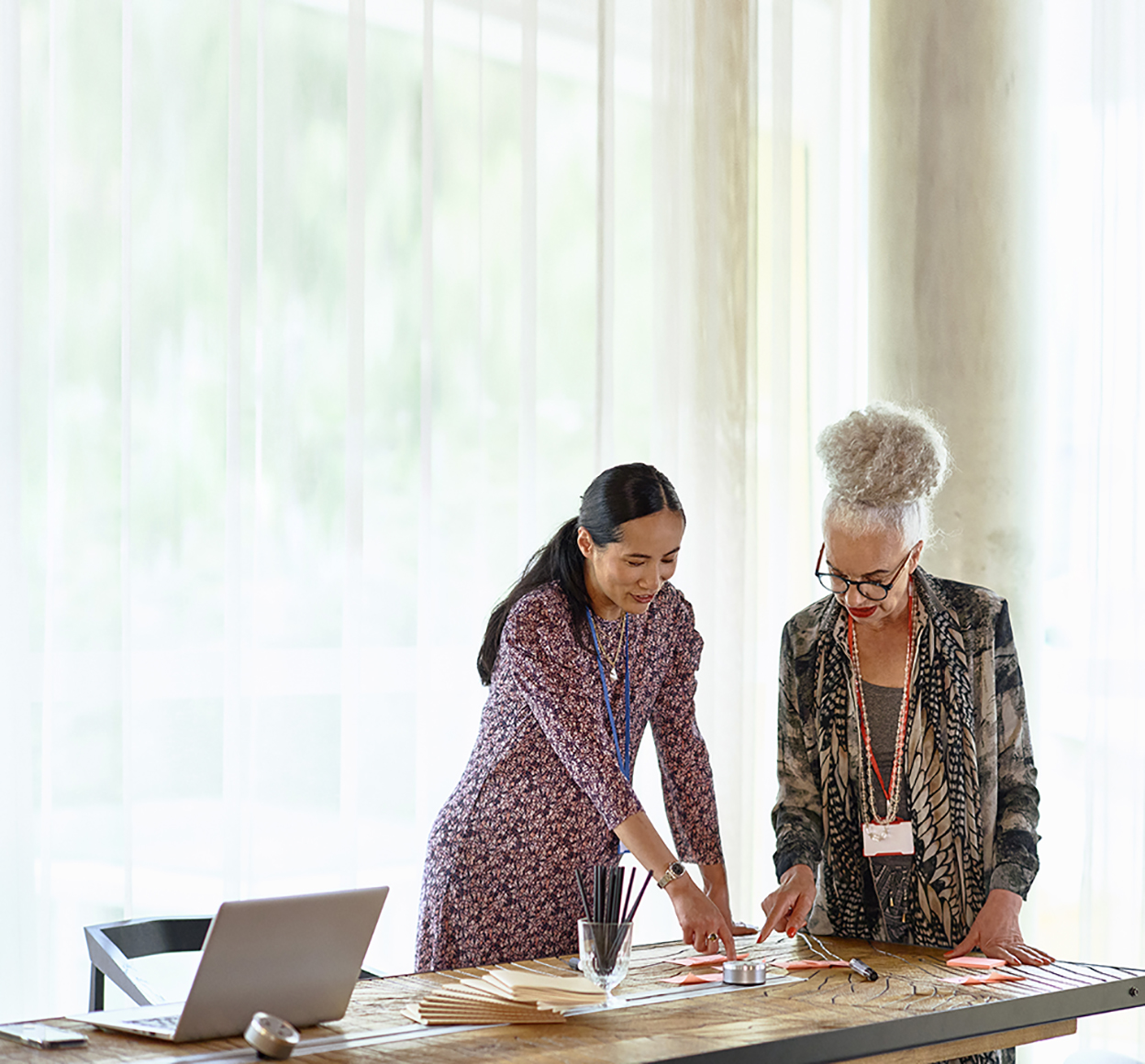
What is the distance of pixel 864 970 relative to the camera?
1980 millimetres

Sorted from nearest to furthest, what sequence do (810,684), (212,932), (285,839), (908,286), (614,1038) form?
(212,932)
(614,1038)
(810,684)
(285,839)
(908,286)

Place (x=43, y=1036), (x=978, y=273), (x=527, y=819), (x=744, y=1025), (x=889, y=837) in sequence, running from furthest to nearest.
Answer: (x=978, y=273) → (x=527, y=819) → (x=889, y=837) → (x=744, y=1025) → (x=43, y=1036)

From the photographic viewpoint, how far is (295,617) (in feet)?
10.1

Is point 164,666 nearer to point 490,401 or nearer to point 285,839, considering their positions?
point 285,839

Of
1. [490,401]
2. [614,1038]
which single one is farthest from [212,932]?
[490,401]

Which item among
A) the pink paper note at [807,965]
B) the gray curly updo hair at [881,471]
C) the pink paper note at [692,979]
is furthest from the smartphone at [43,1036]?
the gray curly updo hair at [881,471]

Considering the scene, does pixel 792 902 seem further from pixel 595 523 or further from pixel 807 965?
pixel 595 523

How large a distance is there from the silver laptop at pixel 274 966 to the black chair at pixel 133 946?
0.41m

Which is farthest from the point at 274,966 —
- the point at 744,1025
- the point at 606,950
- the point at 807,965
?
the point at 807,965

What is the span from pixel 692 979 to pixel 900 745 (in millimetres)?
552

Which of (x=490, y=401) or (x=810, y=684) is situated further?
(x=490, y=401)

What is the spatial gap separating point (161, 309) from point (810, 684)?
5.22 ft

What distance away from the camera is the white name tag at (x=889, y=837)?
7.17 feet

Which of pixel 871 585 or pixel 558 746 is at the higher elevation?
pixel 871 585
